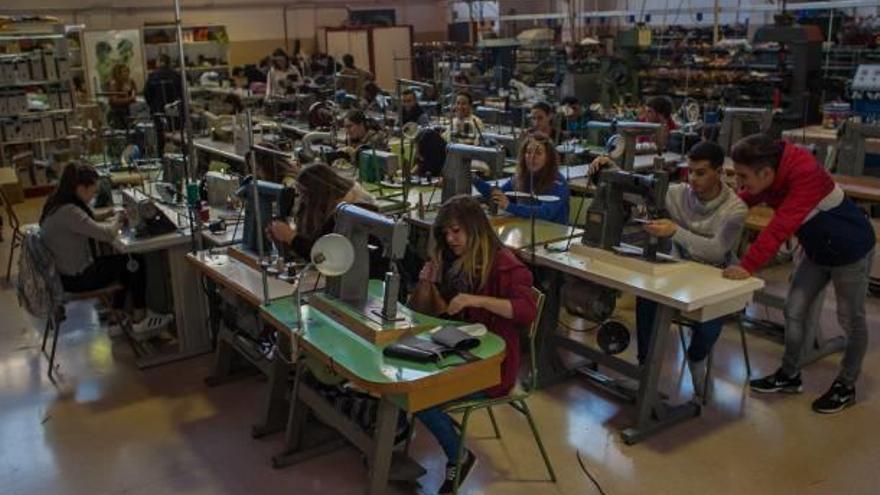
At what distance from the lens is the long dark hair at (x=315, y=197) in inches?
132

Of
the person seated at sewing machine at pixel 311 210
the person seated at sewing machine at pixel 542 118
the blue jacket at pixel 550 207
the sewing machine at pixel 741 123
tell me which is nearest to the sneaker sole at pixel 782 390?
the blue jacket at pixel 550 207

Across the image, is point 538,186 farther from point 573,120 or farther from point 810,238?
point 573,120

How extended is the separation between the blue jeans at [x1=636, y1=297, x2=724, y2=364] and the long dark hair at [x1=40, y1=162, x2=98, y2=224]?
107 inches

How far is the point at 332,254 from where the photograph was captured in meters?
2.60

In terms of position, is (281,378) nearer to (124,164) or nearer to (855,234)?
(855,234)

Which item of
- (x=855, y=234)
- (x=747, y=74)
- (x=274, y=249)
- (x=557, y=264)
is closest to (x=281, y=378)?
(x=274, y=249)

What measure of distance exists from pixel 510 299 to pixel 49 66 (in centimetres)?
748

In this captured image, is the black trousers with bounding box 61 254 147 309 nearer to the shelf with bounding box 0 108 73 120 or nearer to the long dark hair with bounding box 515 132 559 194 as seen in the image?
the long dark hair with bounding box 515 132 559 194

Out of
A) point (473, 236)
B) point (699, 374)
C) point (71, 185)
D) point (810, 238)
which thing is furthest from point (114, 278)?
point (810, 238)

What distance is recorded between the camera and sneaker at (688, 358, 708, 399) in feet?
11.3

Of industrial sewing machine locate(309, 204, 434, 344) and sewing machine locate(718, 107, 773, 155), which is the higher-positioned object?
sewing machine locate(718, 107, 773, 155)

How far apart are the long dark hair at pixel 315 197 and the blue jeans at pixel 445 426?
0.98 meters


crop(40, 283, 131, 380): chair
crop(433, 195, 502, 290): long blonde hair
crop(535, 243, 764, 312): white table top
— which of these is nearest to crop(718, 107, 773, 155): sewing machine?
crop(535, 243, 764, 312): white table top

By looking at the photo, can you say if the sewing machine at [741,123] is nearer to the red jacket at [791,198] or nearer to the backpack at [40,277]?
the red jacket at [791,198]
